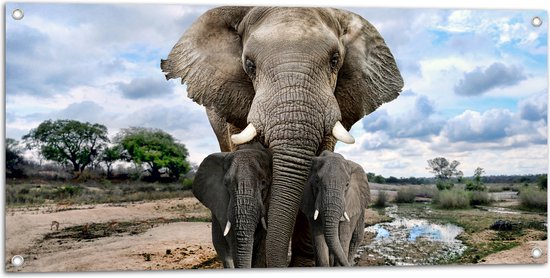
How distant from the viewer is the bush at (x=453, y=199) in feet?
15.9

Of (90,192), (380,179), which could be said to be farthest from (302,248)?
(90,192)

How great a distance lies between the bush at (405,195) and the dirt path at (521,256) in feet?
2.08

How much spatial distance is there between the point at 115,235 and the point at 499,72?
2725mm

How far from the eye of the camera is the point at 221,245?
4316 mm

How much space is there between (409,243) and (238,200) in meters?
1.44

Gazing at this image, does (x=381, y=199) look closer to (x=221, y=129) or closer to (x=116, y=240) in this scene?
(x=221, y=129)

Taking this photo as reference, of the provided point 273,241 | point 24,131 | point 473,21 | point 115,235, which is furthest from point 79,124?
point 473,21

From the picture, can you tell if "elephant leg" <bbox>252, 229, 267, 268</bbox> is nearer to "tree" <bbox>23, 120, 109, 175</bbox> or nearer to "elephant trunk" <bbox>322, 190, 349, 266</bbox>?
"elephant trunk" <bbox>322, 190, 349, 266</bbox>

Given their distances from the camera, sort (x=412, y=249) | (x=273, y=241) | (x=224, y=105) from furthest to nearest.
Answer: (x=412, y=249)
(x=224, y=105)
(x=273, y=241)

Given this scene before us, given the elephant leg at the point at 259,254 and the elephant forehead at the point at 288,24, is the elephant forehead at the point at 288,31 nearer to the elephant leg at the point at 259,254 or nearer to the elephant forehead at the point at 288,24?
the elephant forehead at the point at 288,24

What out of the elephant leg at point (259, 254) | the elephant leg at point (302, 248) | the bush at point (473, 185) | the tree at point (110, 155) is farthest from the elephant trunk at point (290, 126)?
the bush at point (473, 185)

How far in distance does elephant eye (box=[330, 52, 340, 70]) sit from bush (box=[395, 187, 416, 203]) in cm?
105

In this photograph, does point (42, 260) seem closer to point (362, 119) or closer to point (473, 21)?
point (362, 119)

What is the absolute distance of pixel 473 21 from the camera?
4812 millimetres
